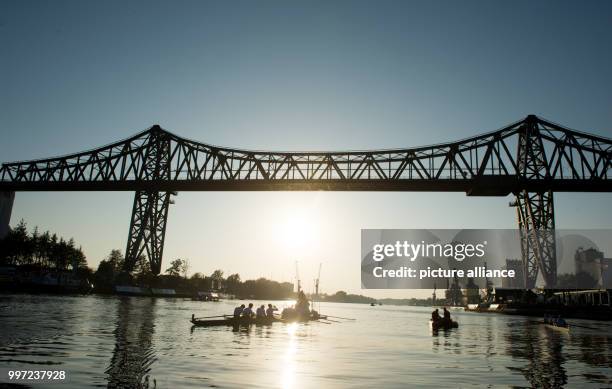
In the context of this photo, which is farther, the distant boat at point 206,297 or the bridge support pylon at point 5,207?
the distant boat at point 206,297

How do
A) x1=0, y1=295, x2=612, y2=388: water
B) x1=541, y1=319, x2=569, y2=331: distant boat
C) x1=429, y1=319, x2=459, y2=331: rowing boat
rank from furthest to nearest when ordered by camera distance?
x1=541, y1=319, x2=569, y2=331: distant boat
x1=429, y1=319, x2=459, y2=331: rowing boat
x1=0, y1=295, x2=612, y2=388: water

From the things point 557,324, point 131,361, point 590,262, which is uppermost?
point 590,262

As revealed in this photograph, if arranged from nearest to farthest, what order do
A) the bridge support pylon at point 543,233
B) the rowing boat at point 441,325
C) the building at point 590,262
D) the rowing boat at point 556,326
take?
the rowing boat at point 441,325 < the rowing boat at point 556,326 < the bridge support pylon at point 543,233 < the building at point 590,262

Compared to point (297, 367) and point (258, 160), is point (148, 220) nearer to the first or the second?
point (258, 160)

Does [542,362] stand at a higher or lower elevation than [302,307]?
lower

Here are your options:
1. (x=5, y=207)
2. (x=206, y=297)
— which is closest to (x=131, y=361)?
(x=5, y=207)

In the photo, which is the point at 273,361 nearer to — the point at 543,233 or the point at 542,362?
the point at 542,362

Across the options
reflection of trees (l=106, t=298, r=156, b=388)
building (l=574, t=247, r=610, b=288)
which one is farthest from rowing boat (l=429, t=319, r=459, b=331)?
building (l=574, t=247, r=610, b=288)

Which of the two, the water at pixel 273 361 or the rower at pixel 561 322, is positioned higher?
the rower at pixel 561 322

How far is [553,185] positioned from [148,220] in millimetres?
67194

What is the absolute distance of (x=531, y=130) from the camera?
8144 cm

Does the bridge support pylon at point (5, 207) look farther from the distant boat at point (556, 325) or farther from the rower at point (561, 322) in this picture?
the rower at point (561, 322)

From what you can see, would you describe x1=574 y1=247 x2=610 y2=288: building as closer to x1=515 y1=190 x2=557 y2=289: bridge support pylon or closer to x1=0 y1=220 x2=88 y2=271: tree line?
x1=515 y1=190 x2=557 y2=289: bridge support pylon

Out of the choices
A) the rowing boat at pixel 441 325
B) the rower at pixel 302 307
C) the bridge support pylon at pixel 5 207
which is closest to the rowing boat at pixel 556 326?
the rowing boat at pixel 441 325
